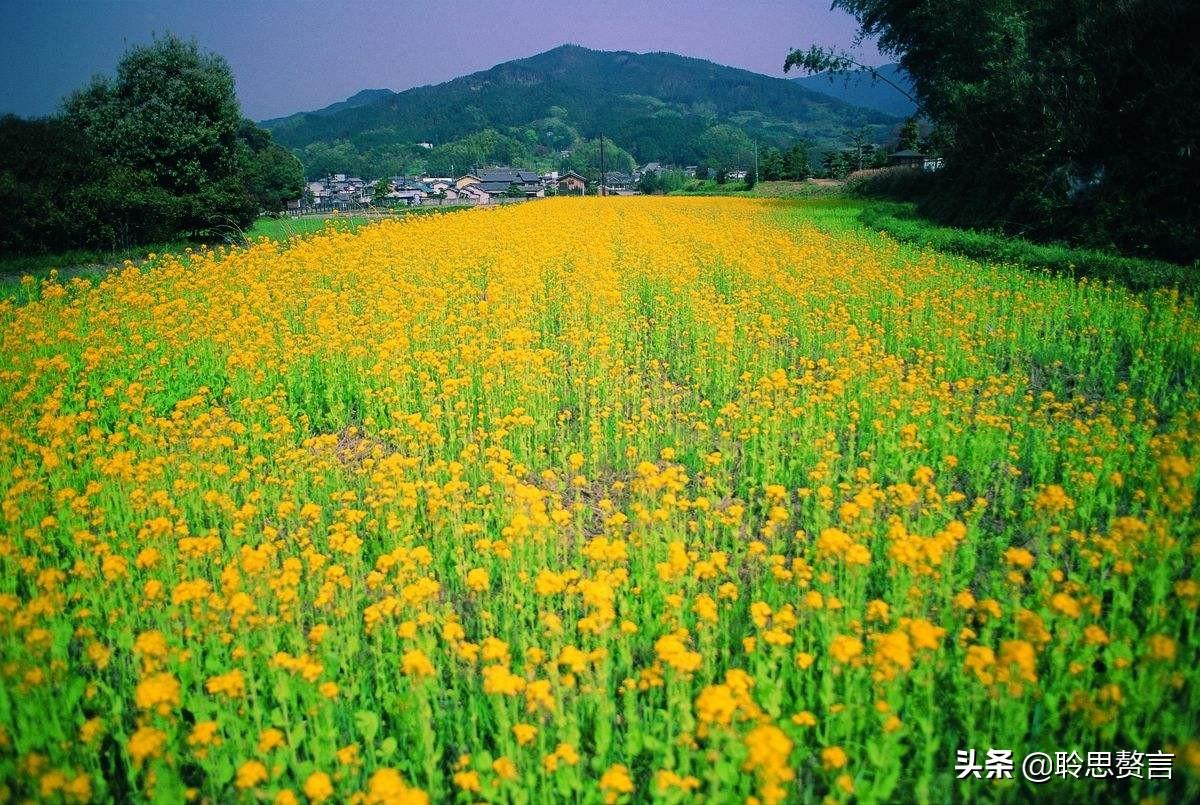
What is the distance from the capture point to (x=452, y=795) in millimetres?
3555

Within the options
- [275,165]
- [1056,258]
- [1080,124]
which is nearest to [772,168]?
[275,165]

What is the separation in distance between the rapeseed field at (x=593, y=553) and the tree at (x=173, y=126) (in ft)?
61.4

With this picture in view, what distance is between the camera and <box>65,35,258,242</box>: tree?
1072 inches

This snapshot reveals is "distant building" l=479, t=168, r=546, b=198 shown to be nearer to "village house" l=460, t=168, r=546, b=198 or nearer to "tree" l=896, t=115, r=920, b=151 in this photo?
"village house" l=460, t=168, r=546, b=198

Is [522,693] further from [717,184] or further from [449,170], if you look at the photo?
[449,170]

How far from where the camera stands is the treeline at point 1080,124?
15.2 metres

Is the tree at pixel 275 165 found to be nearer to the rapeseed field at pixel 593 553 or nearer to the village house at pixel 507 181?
the village house at pixel 507 181

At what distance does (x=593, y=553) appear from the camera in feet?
13.5

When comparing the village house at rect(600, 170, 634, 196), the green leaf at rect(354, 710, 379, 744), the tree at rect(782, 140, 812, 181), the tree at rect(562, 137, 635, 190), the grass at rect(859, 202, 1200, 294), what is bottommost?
the green leaf at rect(354, 710, 379, 744)

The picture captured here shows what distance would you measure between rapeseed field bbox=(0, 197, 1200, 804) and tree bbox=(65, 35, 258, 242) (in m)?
18.7

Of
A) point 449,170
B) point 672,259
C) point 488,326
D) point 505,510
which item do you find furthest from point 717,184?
point 449,170

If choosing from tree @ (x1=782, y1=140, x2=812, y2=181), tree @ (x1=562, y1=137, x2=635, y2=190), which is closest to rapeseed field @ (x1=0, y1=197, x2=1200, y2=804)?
tree @ (x1=782, y1=140, x2=812, y2=181)

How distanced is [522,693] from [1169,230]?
17.0 meters

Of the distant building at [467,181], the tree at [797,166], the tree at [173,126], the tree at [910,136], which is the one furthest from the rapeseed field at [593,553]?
the distant building at [467,181]
